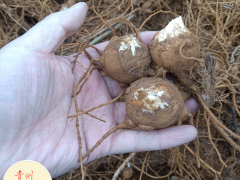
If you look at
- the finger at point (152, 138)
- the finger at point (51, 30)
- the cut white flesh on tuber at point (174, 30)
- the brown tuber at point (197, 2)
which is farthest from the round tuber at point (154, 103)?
the brown tuber at point (197, 2)

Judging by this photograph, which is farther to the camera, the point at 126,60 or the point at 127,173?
the point at 127,173

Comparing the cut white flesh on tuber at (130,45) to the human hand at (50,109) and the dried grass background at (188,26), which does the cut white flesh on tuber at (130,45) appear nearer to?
the human hand at (50,109)

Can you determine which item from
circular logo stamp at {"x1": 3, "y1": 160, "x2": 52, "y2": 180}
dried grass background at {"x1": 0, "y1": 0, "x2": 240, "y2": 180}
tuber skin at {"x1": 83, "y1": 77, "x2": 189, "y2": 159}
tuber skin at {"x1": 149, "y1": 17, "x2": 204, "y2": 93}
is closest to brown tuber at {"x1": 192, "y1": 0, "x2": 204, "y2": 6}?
dried grass background at {"x1": 0, "y1": 0, "x2": 240, "y2": 180}

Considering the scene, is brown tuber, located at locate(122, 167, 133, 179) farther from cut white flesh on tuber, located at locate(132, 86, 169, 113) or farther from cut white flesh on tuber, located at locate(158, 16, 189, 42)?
cut white flesh on tuber, located at locate(158, 16, 189, 42)

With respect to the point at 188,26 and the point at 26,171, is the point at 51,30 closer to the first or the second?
the point at 26,171

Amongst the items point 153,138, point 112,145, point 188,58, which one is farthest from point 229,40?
point 112,145

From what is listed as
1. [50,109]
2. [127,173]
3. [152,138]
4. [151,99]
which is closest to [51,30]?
[50,109]

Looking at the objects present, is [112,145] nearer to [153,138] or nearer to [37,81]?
Result: [153,138]
